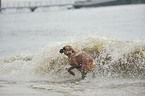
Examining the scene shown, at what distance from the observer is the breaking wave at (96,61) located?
6898mm

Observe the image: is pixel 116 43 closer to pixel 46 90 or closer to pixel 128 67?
pixel 128 67

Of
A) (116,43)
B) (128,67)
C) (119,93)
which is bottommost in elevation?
(119,93)

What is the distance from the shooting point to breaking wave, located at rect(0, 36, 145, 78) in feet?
22.6

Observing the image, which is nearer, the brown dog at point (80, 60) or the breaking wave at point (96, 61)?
the brown dog at point (80, 60)

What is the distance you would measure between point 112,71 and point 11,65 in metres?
3.27

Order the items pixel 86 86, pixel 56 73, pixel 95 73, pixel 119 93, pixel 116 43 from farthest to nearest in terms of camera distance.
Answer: pixel 116 43 < pixel 56 73 < pixel 95 73 < pixel 86 86 < pixel 119 93

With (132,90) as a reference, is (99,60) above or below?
above

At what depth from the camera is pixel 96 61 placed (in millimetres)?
7148

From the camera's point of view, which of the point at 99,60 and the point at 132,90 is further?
the point at 99,60

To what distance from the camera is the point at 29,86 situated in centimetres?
612

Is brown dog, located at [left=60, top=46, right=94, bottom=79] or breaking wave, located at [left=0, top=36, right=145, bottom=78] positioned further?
breaking wave, located at [left=0, top=36, right=145, bottom=78]

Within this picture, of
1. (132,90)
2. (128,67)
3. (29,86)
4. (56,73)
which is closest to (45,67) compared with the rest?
(56,73)

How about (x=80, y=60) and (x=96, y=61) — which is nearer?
(x=80, y=60)

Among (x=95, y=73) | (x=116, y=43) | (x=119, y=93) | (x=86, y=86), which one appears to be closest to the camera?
(x=119, y=93)
